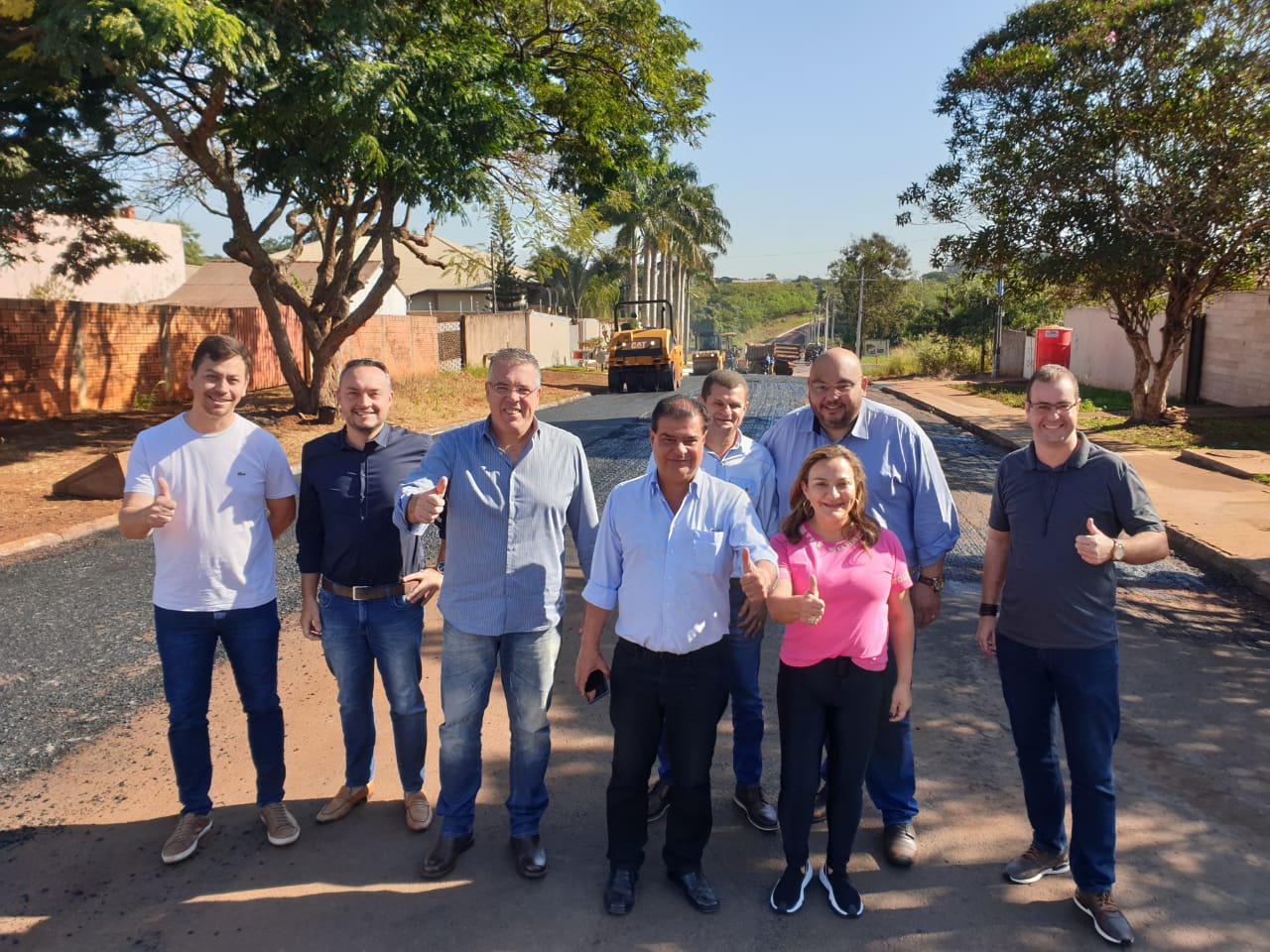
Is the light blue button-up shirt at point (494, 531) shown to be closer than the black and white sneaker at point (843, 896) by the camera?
No

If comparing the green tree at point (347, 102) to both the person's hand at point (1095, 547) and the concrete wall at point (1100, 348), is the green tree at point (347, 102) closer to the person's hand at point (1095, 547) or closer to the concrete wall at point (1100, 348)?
the person's hand at point (1095, 547)

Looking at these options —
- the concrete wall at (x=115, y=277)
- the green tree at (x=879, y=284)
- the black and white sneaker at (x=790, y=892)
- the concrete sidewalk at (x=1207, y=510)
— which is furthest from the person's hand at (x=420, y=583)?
the green tree at (x=879, y=284)

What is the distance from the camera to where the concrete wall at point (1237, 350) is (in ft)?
58.3

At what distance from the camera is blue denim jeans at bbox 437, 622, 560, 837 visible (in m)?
3.42

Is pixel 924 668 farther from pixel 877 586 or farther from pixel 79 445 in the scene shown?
pixel 79 445

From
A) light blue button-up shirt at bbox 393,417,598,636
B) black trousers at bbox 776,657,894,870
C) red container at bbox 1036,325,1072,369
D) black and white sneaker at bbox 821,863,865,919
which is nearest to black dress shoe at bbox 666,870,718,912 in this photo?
black trousers at bbox 776,657,894,870

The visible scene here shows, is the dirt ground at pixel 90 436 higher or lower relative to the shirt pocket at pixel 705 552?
lower

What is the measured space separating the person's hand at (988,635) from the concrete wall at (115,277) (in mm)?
27223

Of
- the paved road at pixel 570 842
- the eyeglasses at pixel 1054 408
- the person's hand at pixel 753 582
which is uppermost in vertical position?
the eyeglasses at pixel 1054 408

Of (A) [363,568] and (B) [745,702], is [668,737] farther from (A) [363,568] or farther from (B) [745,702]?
(A) [363,568]

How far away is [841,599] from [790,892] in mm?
1021

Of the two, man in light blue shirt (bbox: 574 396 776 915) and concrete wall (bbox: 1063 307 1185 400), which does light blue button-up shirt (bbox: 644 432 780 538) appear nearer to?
man in light blue shirt (bbox: 574 396 776 915)

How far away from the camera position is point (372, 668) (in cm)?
371

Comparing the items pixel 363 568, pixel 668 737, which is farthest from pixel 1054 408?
pixel 363 568
